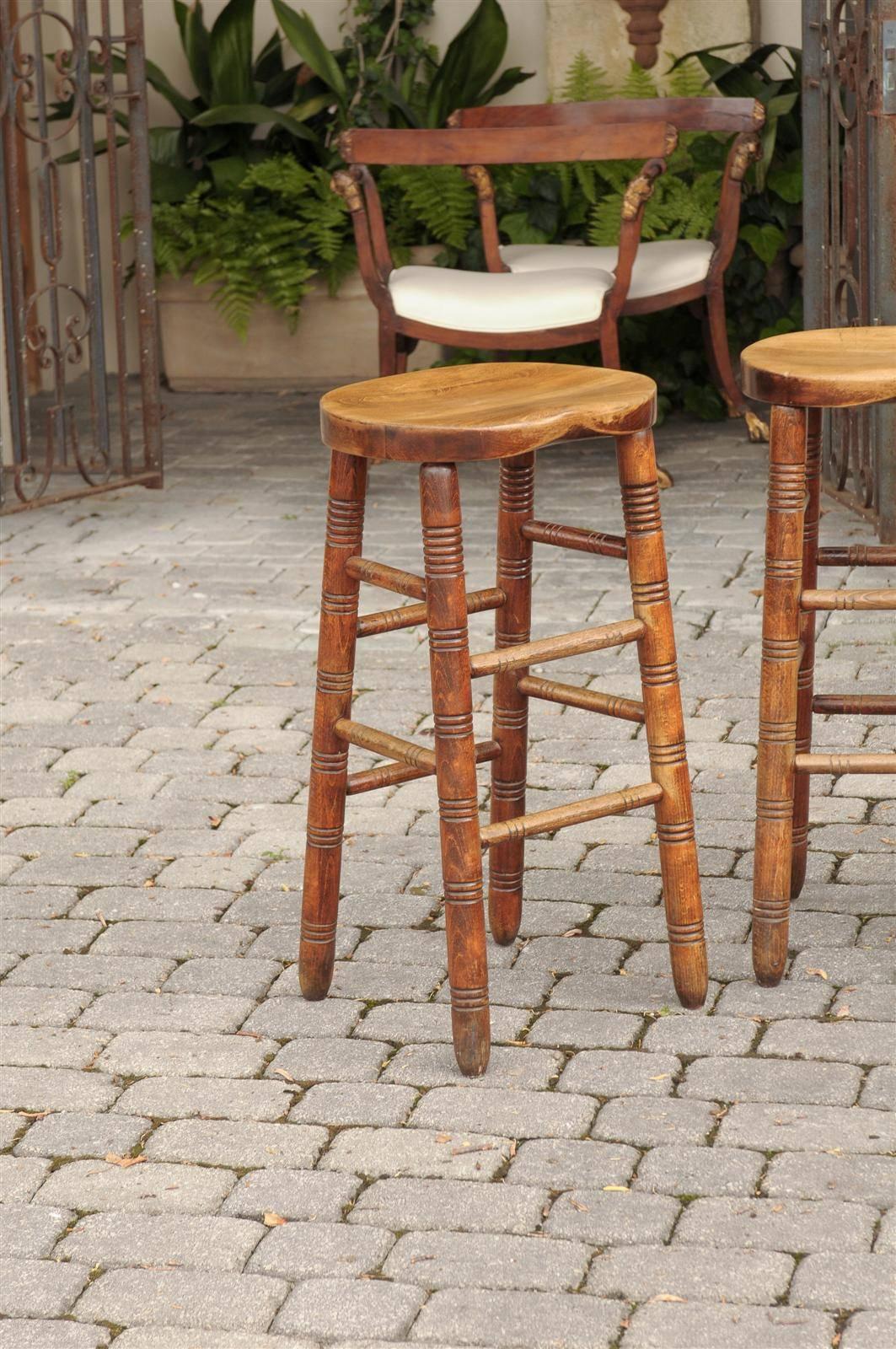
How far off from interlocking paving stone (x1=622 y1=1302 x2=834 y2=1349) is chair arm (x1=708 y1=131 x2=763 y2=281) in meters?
4.76

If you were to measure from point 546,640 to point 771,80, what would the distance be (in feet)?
18.1

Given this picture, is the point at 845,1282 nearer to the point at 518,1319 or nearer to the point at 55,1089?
the point at 518,1319

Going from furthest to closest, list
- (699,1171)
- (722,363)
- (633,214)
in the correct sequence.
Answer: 1. (722,363)
2. (633,214)
3. (699,1171)

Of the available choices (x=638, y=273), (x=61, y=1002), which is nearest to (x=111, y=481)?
(x=638, y=273)

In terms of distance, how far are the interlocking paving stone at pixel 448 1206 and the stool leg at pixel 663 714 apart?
56 cm

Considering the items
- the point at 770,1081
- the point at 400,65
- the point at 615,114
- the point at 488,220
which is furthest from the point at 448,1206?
the point at 400,65

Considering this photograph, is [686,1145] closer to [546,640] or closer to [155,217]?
[546,640]

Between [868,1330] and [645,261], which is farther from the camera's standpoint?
[645,261]

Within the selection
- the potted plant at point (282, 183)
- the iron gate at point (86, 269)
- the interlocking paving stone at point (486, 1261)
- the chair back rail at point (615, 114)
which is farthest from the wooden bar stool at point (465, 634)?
the potted plant at point (282, 183)

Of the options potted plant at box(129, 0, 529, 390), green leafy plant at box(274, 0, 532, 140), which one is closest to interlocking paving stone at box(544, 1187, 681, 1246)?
potted plant at box(129, 0, 529, 390)

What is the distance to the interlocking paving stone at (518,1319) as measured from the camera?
6.88ft

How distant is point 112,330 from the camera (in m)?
9.06

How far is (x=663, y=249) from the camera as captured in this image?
21.3ft

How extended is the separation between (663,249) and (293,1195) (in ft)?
15.5
